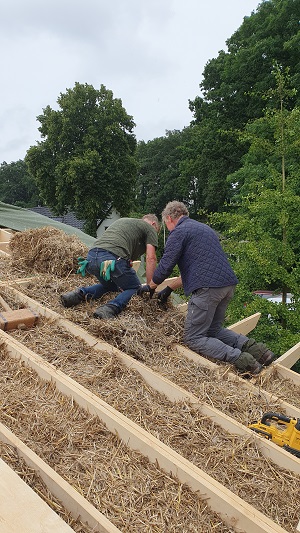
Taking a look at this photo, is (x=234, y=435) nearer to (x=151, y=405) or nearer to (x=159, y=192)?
(x=151, y=405)

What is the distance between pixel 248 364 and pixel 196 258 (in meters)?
1.01

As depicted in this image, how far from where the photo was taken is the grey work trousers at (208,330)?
3.65m

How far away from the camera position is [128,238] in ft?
14.6

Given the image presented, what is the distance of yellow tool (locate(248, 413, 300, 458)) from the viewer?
2609 millimetres

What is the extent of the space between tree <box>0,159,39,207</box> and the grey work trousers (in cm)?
5376

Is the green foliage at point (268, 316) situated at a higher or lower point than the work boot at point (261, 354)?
lower

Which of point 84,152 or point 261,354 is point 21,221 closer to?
point 261,354

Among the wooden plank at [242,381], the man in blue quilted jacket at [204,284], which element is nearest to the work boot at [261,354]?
the man in blue quilted jacket at [204,284]

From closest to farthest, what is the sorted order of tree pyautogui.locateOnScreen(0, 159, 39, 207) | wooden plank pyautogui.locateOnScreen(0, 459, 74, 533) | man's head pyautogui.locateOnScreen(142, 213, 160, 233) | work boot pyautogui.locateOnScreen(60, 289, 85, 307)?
wooden plank pyautogui.locateOnScreen(0, 459, 74, 533)
work boot pyautogui.locateOnScreen(60, 289, 85, 307)
man's head pyautogui.locateOnScreen(142, 213, 160, 233)
tree pyautogui.locateOnScreen(0, 159, 39, 207)

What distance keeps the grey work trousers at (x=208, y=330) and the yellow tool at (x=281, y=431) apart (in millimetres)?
825

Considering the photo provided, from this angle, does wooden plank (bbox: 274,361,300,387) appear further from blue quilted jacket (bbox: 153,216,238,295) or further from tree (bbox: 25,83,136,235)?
tree (bbox: 25,83,136,235)

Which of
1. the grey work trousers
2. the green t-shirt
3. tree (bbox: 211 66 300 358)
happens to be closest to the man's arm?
the green t-shirt

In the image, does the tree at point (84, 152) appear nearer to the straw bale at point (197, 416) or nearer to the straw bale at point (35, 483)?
the straw bale at point (197, 416)

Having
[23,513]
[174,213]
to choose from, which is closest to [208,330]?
[174,213]
